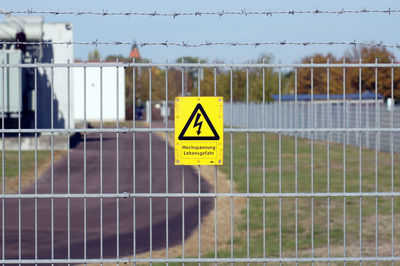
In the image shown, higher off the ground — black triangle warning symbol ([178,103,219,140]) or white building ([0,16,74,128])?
white building ([0,16,74,128])

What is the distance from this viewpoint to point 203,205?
660 inches

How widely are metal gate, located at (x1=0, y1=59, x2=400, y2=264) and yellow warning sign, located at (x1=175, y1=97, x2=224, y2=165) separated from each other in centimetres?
13

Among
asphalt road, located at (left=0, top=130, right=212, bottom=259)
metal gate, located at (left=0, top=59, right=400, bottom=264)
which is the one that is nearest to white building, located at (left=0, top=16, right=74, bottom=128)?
metal gate, located at (left=0, top=59, right=400, bottom=264)

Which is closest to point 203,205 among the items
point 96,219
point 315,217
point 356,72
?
point 315,217

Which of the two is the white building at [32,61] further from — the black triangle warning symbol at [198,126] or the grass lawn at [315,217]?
the black triangle warning symbol at [198,126]

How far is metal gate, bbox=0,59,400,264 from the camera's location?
18.9ft

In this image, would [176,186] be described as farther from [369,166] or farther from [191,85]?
[191,85]

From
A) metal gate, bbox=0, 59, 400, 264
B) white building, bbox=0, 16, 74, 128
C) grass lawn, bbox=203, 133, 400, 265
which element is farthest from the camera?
white building, bbox=0, 16, 74, 128

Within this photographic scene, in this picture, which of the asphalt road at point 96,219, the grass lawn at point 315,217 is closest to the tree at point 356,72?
the grass lawn at point 315,217

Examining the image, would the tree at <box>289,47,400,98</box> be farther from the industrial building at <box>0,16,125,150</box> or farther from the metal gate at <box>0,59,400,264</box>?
the industrial building at <box>0,16,125,150</box>

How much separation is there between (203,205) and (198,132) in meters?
11.1

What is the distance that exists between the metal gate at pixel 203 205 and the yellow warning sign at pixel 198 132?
13 centimetres

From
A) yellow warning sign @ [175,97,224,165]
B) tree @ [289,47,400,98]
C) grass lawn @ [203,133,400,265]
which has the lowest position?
grass lawn @ [203,133,400,265]

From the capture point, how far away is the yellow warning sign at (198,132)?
229 inches
